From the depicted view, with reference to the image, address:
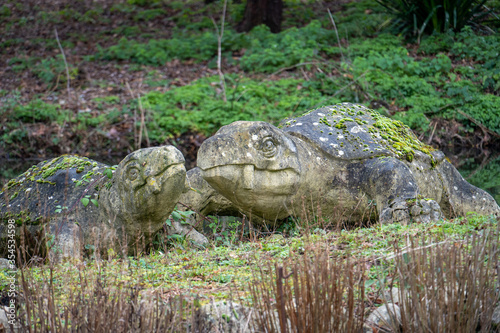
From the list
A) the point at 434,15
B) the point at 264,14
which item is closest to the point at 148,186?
the point at 434,15

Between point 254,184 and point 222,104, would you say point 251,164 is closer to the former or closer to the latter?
point 254,184

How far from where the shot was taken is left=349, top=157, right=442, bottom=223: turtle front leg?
4.32m

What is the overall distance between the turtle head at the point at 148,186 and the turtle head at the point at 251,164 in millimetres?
350

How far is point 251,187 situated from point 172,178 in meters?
0.69

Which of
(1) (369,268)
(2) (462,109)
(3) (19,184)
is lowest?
(2) (462,109)

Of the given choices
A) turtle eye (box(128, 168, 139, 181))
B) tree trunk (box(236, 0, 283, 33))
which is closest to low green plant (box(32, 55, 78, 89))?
tree trunk (box(236, 0, 283, 33))

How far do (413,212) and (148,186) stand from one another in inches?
81.8

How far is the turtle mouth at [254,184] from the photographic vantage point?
4.17 metres

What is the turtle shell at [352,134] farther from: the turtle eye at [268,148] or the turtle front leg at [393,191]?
the turtle eye at [268,148]

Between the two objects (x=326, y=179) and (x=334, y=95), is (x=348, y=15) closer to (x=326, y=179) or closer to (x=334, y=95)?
(x=334, y=95)

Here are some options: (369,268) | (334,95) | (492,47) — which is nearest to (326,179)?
(369,268)

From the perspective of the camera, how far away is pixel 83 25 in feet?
54.7

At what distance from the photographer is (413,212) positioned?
4.30 m

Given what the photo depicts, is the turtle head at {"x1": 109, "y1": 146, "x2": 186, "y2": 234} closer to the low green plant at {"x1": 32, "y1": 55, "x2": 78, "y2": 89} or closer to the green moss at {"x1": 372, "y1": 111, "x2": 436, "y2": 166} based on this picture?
the green moss at {"x1": 372, "y1": 111, "x2": 436, "y2": 166}
